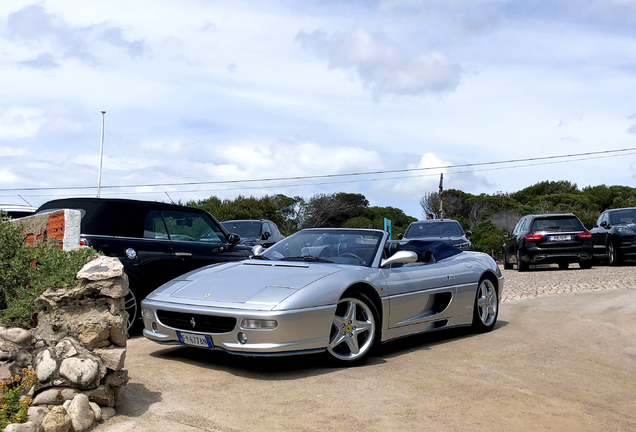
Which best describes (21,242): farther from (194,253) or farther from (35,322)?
(194,253)

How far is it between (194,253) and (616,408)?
5277 mm

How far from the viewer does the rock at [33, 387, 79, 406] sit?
4242 millimetres

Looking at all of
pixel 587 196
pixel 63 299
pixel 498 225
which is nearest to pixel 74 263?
pixel 63 299

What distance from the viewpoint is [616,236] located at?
61.7 ft

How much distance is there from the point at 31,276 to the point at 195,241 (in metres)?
3.73

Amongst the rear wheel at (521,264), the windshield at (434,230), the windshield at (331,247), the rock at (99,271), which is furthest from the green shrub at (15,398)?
the rear wheel at (521,264)

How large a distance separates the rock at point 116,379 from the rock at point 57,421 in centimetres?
42

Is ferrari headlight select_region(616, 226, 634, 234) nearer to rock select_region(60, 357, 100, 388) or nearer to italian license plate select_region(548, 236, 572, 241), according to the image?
italian license plate select_region(548, 236, 572, 241)

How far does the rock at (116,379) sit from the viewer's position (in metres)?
4.48

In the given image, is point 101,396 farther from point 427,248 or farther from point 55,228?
point 427,248

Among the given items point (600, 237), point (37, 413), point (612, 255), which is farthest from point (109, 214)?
point (600, 237)

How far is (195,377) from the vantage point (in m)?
5.55

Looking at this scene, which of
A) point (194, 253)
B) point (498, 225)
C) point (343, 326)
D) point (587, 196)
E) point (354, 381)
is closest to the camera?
point (354, 381)

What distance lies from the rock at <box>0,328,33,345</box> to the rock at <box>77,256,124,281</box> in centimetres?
52
